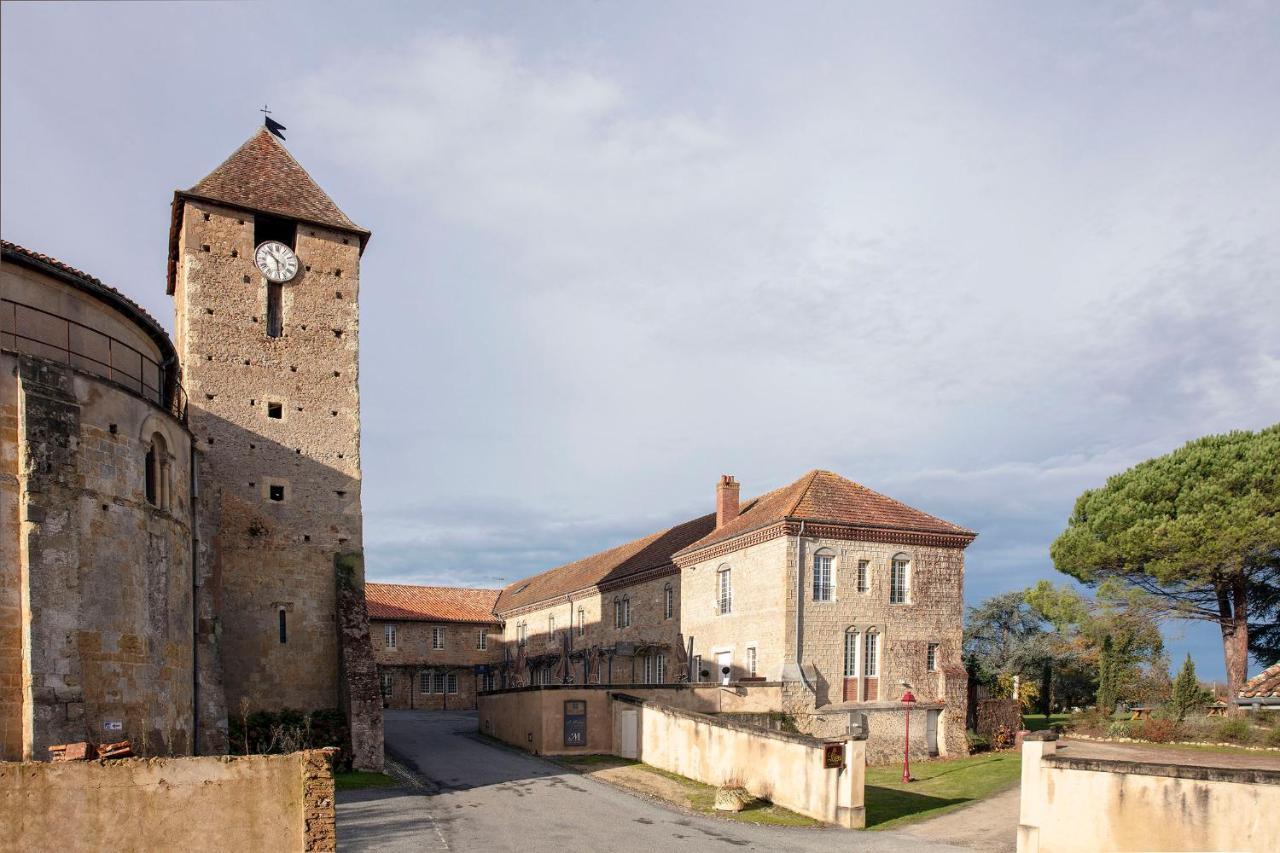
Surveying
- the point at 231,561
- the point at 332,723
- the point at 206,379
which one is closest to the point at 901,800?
the point at 332,723

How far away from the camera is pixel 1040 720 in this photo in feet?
128

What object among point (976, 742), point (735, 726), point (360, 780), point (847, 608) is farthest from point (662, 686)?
point (976, 742)

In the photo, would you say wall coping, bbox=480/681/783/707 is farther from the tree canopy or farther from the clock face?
the tree canopy

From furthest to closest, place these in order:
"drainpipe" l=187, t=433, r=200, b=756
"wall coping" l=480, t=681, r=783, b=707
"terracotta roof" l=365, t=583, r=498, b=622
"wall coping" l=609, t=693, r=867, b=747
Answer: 1. "terracotta roof" l=365, t=583, r=498, b=622
2. "wall coping" l=480, t=681, r=783, b=707
3. "drainpipe" l=187, t=433, r=200, b=756
4. "wall coping" l=609, t=693, r=867, b=747

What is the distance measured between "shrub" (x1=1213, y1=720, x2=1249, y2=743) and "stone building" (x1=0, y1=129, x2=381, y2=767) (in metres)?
23.0

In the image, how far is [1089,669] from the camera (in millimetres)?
42062

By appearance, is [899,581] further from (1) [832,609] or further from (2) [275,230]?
(2) [275,230]

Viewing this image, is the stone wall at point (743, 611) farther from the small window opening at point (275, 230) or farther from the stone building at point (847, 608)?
the small window opening at point (275, 230)

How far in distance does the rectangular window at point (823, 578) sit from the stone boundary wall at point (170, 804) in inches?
792

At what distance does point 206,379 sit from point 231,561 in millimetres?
5177

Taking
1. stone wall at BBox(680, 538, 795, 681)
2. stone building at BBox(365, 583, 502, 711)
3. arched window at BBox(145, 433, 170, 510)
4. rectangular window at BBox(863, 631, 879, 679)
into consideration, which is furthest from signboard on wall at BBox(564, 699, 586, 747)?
stone building at BBox(365, 583, 502, 711)

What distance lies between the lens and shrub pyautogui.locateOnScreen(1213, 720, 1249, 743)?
1053 inches

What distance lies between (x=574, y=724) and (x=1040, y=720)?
2038 centimetres

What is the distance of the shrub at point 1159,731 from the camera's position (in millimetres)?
27719
